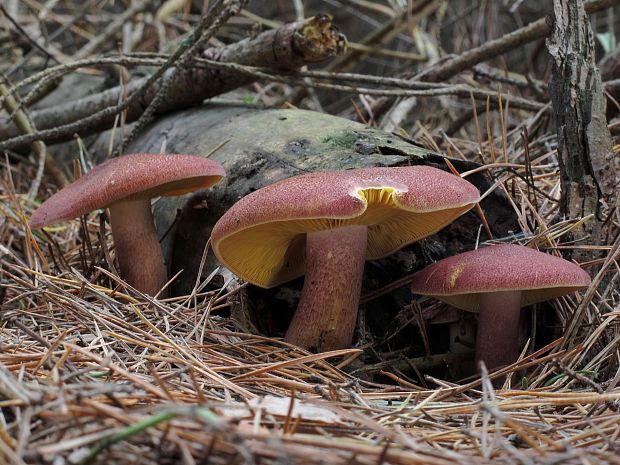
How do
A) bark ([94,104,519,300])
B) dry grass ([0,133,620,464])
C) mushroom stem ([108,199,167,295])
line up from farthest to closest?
mushroom stem ([108,199,167,295]) < bark ([94,104,519,300]) < dry grass ([0,133,620,464])

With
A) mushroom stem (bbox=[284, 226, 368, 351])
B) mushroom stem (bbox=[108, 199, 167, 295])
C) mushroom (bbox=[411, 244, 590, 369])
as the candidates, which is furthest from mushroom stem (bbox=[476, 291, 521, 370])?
mushroom stem (bbox=[108, 199, 167, 295])

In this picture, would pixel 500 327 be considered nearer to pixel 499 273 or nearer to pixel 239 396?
pixel 499 273

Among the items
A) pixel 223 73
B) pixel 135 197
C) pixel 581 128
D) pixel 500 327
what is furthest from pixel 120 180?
pixel 581 128

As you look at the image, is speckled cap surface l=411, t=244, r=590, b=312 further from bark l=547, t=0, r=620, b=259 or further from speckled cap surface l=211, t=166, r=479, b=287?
bark l=547, t=0, r=620, b=259

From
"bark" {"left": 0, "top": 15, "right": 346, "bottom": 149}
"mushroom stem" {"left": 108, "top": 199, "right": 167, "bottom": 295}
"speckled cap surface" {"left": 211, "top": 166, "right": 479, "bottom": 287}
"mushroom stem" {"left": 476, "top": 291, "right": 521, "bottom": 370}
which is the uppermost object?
"bark" {"left": 0, "top": 15, "right": 346, "bottom": 149}

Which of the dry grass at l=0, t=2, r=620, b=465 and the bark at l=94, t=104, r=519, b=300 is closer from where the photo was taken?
the dry grass at l=0, t=2, r=620, b=465

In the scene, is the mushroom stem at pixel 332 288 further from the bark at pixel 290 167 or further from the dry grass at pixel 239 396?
the bark at pixel 290 167

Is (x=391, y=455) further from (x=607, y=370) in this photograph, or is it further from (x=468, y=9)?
(x=468, y=9)
